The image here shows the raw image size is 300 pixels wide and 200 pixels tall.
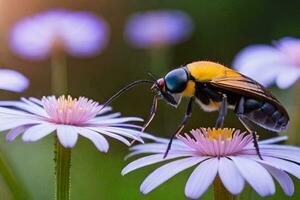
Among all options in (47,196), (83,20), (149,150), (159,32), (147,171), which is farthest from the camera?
(159,32)

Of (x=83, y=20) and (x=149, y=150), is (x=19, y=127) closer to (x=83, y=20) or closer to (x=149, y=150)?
(x=149, y=150)

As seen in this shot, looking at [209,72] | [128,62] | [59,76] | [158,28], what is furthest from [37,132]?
[128,62]

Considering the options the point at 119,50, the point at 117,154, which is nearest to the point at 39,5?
the point at 119,50

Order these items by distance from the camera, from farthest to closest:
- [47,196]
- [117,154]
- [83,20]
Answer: [83,20] < [117,154] < [47,196]

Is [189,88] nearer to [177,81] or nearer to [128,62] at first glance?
[177,81]

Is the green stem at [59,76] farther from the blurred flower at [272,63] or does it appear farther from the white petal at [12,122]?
the white petal at [12,122]

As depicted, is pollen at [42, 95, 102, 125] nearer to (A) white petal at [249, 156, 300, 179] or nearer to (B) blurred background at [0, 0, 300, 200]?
(A) white petal at [249, 156, 300, 179]

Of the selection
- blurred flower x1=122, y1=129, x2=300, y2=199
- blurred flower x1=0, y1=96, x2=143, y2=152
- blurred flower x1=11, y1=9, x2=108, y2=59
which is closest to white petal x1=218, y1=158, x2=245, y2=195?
blurred flower x1=122, y1=129, x2=300, y2=199

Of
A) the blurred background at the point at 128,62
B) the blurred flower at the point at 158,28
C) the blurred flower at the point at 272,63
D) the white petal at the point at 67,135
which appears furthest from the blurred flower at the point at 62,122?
the blurred flower at the point at 158,28
